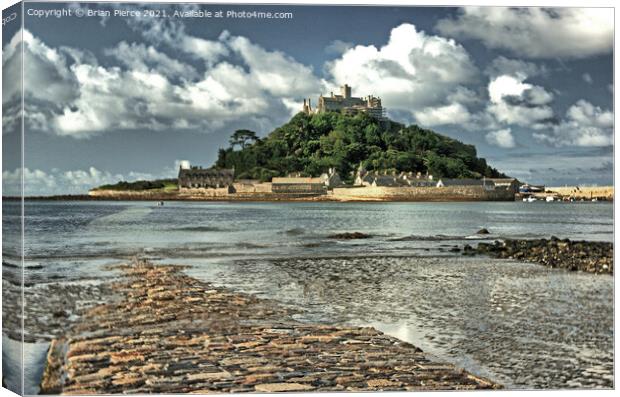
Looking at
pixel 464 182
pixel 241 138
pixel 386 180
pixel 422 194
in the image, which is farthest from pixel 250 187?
pixel 464 182

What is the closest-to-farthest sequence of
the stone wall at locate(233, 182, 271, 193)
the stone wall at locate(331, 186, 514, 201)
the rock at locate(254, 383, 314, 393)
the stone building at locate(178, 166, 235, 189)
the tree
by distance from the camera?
1. the rock at locate(254, 383, 314, 393)
2. the tree
3. the stone building at locate(178, 166, 235, 189)
4. the stone wall at locate(331, 186, 514, 201)
5. the stone wall at locate(233, 182, 271, 193)

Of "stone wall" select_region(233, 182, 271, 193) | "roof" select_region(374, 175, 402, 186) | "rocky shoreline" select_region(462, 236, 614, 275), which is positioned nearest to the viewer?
"stone wall" select_region(233, 182, 271, 193)

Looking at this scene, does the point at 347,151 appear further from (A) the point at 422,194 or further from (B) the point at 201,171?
(B) the point at 201,171

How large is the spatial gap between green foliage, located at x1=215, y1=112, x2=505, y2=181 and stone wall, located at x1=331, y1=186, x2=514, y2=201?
0.24 meters

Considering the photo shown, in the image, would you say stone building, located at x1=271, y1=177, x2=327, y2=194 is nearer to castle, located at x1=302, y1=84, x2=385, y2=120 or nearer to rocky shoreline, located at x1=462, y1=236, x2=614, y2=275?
castle, located at x1=302, y1=84, x2=385, y2=120

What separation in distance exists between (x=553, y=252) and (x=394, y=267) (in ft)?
9.77

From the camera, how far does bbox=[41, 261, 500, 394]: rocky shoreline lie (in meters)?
6.37

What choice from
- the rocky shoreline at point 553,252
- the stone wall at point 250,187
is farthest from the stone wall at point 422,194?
the rocky shoreline at point 553,252

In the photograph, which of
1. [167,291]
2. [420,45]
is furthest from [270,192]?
[420,45]

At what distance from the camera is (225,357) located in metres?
6.66

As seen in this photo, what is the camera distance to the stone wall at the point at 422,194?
9.49m

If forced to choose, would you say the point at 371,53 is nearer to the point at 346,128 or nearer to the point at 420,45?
the point at 420,45

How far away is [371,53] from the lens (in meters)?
7.93

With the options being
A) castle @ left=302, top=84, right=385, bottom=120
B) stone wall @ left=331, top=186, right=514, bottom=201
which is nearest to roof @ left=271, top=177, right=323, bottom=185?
stone wall @ left=331, top=186, right=514, bottom=201
